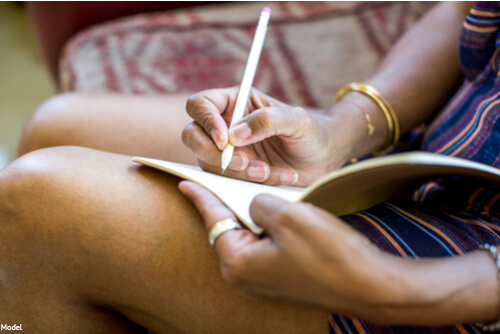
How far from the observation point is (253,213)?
44 centimetres

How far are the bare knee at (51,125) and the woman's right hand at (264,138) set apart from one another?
28 centimetres

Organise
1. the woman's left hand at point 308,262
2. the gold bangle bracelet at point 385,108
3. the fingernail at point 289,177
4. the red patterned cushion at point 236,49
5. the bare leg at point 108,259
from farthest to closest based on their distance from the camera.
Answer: the red patterned cushion at point 236,49 → the gold bangle bracelet at point 385,108 → the fingernail at point 289,177 → the bare leg at point 108,259 → the woman's left hand at point 308,262

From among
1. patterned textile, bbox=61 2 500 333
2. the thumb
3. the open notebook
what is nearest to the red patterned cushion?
patterned textile, bbox=61 2 500 333

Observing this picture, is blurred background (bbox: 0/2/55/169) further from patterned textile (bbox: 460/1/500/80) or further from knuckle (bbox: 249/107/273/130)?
patterned textile (bbox: 460/1/500/80)

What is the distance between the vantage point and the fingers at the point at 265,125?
525mm

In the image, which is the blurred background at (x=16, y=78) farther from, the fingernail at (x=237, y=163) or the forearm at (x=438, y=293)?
the forearm at (x=438, y=293)

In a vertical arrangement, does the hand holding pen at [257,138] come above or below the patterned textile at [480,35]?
below

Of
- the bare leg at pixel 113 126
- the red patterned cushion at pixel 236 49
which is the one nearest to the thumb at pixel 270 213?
the bare leg at pixel 113 126

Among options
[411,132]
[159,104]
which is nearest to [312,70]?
[411,132]

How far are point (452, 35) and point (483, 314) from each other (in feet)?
1.70

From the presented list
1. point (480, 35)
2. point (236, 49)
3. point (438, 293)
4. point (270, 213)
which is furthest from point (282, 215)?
point (236, 49)

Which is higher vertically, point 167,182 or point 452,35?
point 452,35

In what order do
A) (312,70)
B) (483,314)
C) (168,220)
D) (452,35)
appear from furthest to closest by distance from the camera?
(312,70) < (452,35) < (168,220) < (483,314)

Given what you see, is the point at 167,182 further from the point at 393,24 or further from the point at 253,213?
the point at 393,24
